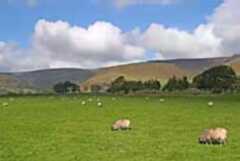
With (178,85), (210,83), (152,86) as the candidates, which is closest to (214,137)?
(210,83)

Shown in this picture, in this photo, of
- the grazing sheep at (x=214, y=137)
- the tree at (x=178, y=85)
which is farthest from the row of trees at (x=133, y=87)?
the grazing sheep at (x=214, y=137)

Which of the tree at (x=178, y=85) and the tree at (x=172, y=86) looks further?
the tree at (x=172, y=86)

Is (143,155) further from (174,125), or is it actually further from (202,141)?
(174,125)

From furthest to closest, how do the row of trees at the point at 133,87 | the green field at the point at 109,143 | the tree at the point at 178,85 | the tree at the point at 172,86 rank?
the row of trees at the point at 133,87 < the tree at the point at 172,86 < the tree at the point at 178,85 < the green field at the point at 109,143

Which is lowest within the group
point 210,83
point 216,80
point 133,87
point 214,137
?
point 214,137

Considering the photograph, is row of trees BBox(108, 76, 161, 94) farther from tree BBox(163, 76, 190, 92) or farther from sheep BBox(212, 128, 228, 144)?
sheep BBox(212, 128, 228, 144)

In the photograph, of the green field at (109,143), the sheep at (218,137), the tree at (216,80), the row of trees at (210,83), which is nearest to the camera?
the green field at (109,143)

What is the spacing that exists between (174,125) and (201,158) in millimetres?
14993

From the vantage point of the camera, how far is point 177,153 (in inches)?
859

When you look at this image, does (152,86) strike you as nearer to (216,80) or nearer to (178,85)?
(178,85)

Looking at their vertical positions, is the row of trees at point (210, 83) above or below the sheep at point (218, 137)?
above

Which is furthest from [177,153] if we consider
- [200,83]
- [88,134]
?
[200,83]

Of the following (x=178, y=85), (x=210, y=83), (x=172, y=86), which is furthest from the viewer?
(x=178, y=85)

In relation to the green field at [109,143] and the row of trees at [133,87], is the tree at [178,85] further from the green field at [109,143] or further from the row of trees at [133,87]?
the green field at [109,143]
